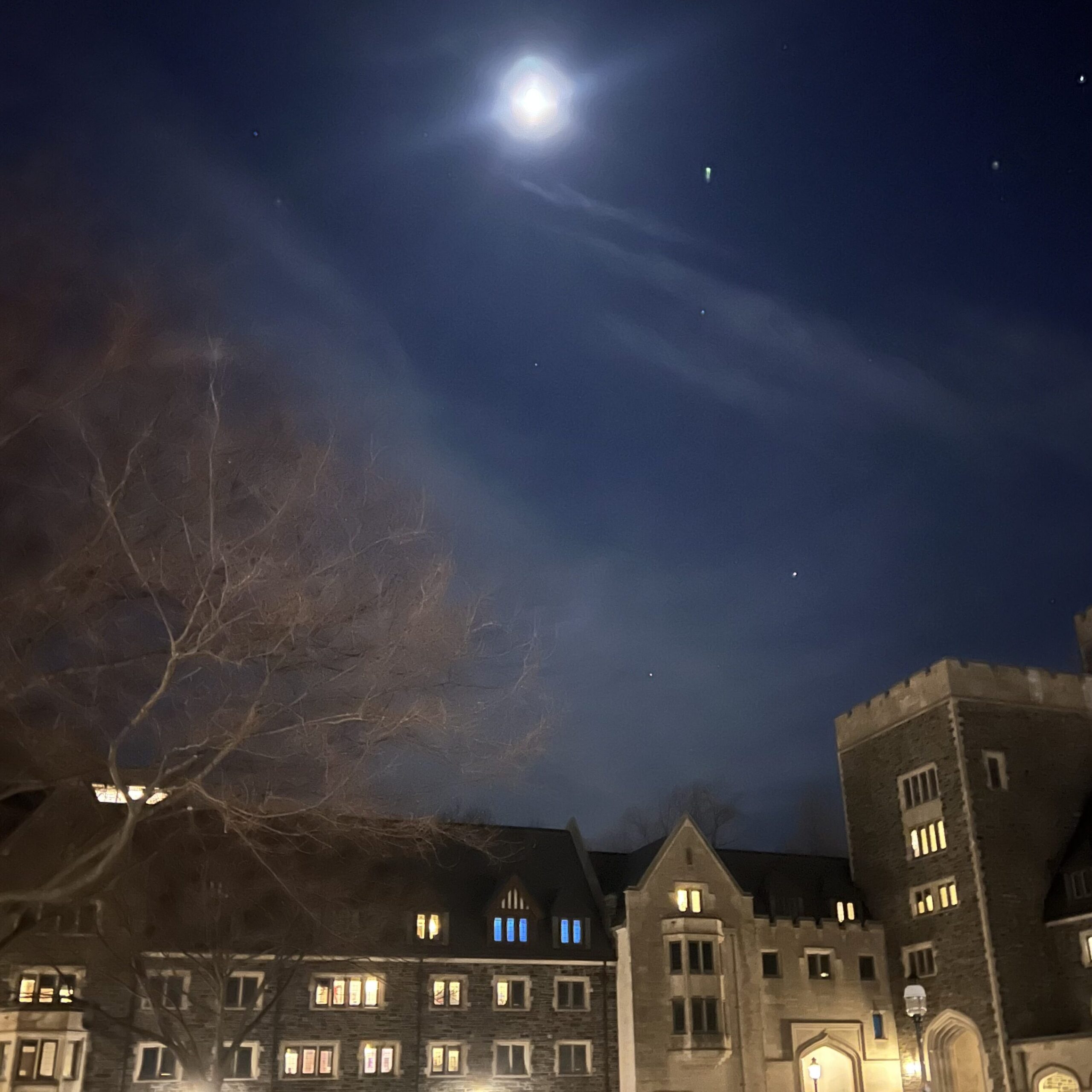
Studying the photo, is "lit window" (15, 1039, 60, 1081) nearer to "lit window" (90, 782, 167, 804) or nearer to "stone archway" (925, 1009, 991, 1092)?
"lit window" (90, 782, 167, 804)

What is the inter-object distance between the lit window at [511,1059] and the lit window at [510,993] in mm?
1270

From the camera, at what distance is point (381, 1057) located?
39.0 meters

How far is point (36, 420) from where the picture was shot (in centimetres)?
1612

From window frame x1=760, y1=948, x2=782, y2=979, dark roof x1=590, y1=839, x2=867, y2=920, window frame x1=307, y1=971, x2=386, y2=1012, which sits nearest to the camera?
window frame x1=307, y1=971, x2=386, y2=1012

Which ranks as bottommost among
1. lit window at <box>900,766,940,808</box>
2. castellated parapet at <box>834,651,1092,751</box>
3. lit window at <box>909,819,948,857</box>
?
lit window at <box>909,819,948,857</box>

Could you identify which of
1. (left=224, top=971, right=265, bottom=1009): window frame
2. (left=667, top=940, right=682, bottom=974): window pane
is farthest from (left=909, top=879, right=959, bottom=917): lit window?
(left=224, top=971, right=265, bottom=1009): window frame

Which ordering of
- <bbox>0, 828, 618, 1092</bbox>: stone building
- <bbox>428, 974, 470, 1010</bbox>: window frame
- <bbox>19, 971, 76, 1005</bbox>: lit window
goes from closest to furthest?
<bbox>0, 828, 618, 1092</bbox>: stone building < <bbox>19, 971, 76, 1005</bbox>: lit window < <bbox>428, 974, 470, 1010</bbox>: window frame

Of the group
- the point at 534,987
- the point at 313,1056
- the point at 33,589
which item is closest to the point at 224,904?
the point at 313,1056

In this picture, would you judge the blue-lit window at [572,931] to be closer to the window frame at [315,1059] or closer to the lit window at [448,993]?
the lit window at [448,993]

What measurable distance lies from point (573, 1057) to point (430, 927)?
6.96 m

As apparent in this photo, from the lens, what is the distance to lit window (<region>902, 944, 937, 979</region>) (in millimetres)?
44000

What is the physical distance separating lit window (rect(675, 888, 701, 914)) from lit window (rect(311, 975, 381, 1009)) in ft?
38.4

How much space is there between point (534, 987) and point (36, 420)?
32.0 m

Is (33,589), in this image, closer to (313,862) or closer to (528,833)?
(313,862)
